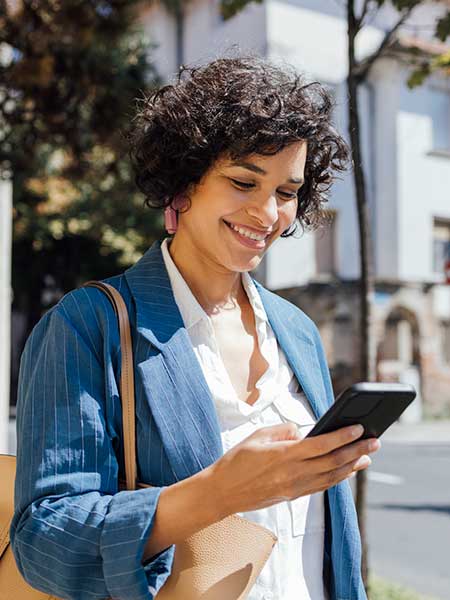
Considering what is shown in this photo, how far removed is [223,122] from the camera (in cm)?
161

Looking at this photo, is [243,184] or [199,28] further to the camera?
[199,28]

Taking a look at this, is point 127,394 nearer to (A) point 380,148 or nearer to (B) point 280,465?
(B) point 280,465

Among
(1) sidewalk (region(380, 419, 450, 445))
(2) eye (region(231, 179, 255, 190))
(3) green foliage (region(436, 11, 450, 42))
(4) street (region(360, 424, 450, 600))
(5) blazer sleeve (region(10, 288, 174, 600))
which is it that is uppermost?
(3) green foliage (region(436, 11, 450, 42))

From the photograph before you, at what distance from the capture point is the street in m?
6.23

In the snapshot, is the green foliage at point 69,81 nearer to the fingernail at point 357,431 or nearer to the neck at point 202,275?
the neck at point 202,275

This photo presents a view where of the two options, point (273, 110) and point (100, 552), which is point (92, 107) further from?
point (100, 552)

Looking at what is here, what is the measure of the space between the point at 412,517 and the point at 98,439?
7.84 meters

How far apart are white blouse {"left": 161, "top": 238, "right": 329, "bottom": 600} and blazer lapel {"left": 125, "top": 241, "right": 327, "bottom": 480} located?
0.10 feet

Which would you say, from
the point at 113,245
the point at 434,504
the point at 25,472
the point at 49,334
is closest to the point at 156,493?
the point at 25,472

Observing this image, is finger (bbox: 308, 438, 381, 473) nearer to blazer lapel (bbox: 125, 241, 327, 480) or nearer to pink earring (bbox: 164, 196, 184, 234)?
blazer lapel (bbox: 125, 241, 327, 480)

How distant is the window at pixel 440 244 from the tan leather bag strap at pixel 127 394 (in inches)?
758

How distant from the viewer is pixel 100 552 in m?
1.30

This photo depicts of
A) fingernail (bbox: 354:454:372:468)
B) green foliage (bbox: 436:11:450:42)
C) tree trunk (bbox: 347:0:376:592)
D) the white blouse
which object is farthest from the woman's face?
green foliage (bbox: 436:11:450:42)

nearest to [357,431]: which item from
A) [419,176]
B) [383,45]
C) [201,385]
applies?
[201,385]
